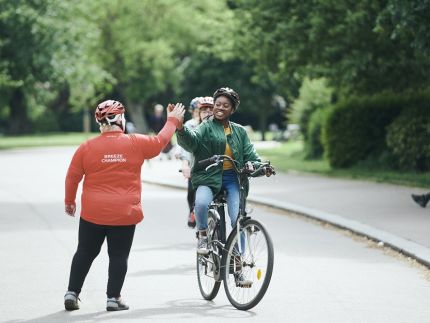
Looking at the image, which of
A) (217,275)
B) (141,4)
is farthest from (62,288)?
(141,4)

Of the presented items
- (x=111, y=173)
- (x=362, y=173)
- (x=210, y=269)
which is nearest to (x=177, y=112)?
(x=111, y=173)

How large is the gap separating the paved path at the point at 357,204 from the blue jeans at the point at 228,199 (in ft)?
1.60

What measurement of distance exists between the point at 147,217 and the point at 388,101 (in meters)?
10.9

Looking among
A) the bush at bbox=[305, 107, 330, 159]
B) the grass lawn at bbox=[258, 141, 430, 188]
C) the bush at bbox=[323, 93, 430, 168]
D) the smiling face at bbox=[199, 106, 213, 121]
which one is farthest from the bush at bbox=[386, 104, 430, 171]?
the smiling face at bbox=[199, 106, 213, 121]

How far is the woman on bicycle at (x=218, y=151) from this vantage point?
843 centimetres

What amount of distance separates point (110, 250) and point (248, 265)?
104 cm

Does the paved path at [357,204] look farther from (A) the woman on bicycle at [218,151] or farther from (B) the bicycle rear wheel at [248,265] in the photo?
(B) the bicycle rear wheel at [248,265]

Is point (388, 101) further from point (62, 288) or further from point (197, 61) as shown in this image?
point (197, 61)

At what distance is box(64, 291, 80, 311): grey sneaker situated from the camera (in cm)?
797

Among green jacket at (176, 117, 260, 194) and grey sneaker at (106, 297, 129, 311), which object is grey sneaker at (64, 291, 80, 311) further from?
green jacket at (176, 117, 260, 194)

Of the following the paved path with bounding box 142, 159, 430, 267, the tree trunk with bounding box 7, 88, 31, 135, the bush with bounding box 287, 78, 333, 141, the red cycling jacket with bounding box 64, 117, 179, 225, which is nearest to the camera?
the red cycling jacket with bounding box 64, 117, 179, 225

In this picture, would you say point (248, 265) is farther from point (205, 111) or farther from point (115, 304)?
point (205, 111)

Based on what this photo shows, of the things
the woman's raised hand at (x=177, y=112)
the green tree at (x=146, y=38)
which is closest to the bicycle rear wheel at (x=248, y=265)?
the woman's raised hand at (x=177, y=112)

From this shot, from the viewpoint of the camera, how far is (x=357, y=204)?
1678 centimetres
